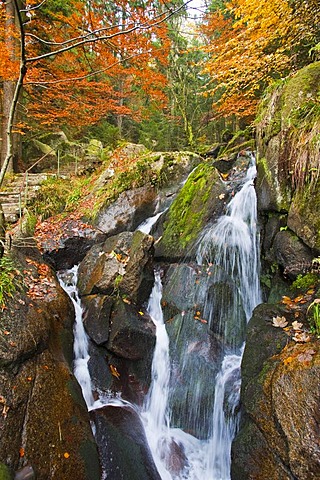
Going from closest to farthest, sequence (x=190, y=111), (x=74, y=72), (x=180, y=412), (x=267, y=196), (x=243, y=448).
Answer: (x=243, y=448)
(x=180, y=412)
(x=267, y=196)
(x=74, y=72)
(x=190, y=111)

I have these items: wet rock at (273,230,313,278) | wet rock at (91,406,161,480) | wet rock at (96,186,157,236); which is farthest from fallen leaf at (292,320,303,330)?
wet rock at (96,186,157,236)

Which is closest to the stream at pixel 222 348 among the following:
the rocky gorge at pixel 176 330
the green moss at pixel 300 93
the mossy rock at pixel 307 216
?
the rocky gorge at pixel 176 330

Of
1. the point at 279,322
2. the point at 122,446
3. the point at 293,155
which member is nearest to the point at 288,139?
the point at 293,155

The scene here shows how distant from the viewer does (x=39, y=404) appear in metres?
3.37

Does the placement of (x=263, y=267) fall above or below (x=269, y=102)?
below

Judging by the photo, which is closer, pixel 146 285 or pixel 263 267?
pixel 263 267

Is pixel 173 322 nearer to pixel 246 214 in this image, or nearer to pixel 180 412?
pixel 180 412

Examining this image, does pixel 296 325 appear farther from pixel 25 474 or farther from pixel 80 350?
pixel 80 350

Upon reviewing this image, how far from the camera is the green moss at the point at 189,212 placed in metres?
6.91

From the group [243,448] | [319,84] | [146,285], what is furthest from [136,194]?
[243,448]

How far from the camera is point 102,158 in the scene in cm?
1196

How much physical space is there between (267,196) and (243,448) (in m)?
4.18

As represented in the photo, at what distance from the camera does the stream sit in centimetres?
414

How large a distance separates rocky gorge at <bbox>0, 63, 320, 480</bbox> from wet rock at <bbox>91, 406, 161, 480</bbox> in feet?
0.05
